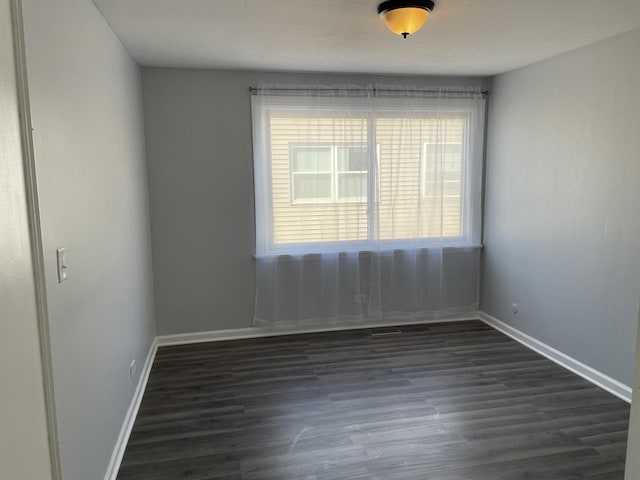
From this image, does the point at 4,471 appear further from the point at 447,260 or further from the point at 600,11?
the point at 447,260

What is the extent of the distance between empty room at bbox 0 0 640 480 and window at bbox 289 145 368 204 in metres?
0.03

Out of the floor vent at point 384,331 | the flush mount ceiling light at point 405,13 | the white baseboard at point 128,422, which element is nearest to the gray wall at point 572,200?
the floor vent at point 384,331

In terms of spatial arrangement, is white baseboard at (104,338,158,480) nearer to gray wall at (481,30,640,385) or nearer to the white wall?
the white wall

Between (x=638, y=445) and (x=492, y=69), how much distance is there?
12.0 ft

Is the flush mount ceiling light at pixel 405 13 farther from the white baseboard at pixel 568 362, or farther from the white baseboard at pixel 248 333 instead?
the white baseboard at pixel 248 333

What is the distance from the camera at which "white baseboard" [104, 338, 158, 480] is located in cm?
226

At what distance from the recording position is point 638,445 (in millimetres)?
1027

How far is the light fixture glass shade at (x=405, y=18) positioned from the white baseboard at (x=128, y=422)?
268 cm

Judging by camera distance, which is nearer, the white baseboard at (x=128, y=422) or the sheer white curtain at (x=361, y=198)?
the white baseboard at (x=128, y=422)

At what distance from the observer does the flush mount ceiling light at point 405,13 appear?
2262 mm

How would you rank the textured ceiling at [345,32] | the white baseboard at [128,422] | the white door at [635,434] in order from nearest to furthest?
1. the white door at [635,434]
2. the white baseboard at [128,422]
3. the textured ceiling at [345,32]

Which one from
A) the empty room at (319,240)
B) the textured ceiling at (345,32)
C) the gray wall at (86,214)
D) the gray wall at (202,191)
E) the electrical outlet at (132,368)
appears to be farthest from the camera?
the gray wall at (202,191)

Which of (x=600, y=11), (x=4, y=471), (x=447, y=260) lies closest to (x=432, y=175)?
(x=447, y=260)

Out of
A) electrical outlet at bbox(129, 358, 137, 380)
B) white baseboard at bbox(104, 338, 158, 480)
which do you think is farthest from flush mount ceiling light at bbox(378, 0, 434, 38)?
white baseboard at bbox(104, 338, 158, 480)
